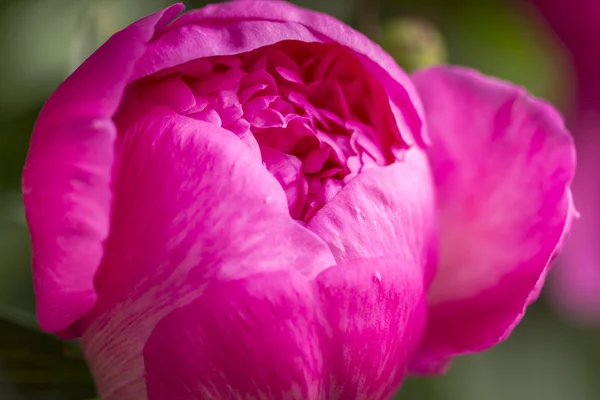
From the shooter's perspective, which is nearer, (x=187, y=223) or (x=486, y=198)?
(x=187, y=223)

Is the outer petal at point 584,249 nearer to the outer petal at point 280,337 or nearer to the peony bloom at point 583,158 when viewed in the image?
the peony bloom at point 583,158

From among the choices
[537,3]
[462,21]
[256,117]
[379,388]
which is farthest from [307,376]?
[537,3]

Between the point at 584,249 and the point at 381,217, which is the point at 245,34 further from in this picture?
the point at 584,249

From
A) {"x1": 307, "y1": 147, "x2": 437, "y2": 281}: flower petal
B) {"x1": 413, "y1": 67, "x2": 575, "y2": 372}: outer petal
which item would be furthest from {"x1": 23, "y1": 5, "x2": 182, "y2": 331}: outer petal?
{"x1": 413, "y1": 67, "x2": 575, "y2": 372}: outer petal

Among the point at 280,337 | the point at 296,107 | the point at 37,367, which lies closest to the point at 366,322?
the point at 280,337

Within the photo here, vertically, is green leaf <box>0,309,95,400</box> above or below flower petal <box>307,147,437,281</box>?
below

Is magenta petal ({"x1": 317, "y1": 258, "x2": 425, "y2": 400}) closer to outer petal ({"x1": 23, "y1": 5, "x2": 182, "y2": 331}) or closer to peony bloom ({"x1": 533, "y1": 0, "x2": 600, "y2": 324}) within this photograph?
outer petal ({"x1": 23, "y1": 5, "x2": 182, "y2": 331})
